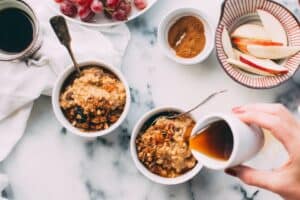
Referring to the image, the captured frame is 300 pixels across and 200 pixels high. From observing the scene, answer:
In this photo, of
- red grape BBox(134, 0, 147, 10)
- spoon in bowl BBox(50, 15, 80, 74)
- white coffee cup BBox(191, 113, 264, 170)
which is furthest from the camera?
red grape BBox(134, 0, 147, 10)

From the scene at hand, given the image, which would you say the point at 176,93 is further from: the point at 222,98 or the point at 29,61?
the point at 29,61

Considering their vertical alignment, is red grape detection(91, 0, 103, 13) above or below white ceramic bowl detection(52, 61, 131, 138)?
above

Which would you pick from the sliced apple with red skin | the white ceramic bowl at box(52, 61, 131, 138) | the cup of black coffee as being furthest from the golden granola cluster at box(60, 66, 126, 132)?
the sliced apple with red skin

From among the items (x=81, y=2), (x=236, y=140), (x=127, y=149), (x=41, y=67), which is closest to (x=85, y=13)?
(x=81, y=2)

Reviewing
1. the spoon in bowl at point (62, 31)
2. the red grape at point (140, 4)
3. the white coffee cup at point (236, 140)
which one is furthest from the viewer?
the red grape at point (140, 4)

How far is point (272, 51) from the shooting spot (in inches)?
49.1

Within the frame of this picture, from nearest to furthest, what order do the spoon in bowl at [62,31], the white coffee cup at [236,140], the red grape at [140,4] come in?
the white coffee cup at [236,140] < the spoon in bowl at [62,31] < the red grape at [140,4]

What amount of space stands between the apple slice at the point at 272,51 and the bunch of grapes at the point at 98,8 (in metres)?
0.23

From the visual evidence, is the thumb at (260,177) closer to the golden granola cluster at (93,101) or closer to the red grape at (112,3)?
the golden granola cluster at (93,101)

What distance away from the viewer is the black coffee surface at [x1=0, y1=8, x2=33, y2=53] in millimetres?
1249

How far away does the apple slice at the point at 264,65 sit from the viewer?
1234 millimetres

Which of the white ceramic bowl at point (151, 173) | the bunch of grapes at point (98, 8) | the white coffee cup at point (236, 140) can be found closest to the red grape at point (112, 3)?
the bunch of grapes at point (98, 8)

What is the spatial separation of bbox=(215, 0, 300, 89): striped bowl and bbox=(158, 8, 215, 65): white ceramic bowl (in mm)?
30

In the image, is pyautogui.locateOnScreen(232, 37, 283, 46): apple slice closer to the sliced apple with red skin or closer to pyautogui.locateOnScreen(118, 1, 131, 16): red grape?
the sliced apple with red skin
